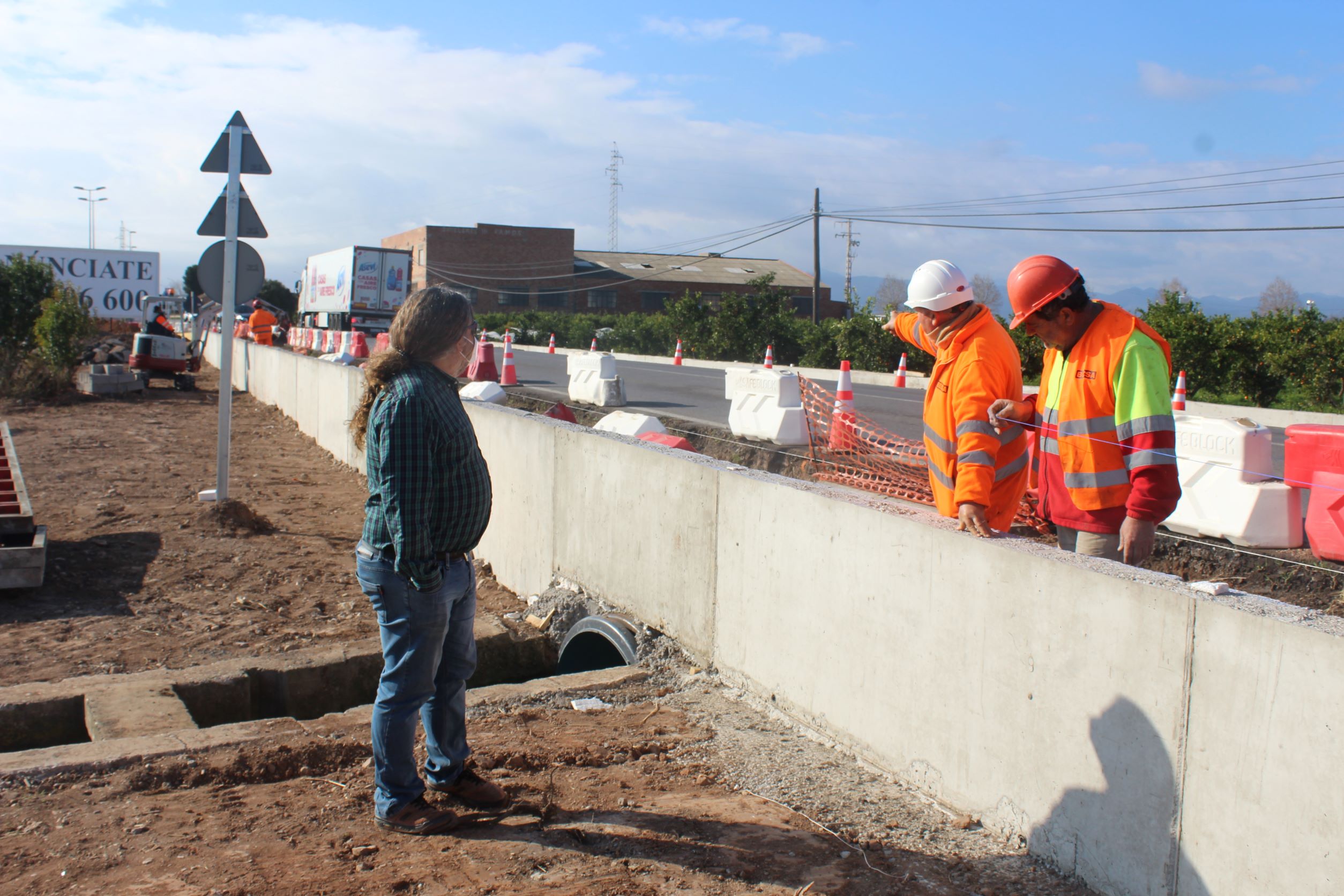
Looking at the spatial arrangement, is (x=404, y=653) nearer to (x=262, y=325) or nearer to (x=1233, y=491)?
(x=1233, y=491)

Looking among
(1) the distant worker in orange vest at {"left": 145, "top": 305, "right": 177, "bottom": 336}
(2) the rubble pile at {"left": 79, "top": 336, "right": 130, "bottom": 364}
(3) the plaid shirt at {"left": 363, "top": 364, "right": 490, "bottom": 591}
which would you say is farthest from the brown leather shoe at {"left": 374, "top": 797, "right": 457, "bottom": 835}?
(2) the rubble pile at {"left": 79, "top": 336, "right": 130, "bottom": 364}

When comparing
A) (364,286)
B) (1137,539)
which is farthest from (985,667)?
(364,286)

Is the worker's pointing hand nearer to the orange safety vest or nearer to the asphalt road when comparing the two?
the orange safety vest

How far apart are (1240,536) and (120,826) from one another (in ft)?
22.0

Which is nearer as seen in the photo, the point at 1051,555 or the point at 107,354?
the point at 1051,555

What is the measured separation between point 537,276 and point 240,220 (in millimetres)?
67083

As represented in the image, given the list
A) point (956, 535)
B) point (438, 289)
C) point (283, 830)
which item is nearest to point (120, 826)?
point (283, 830)

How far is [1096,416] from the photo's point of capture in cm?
346

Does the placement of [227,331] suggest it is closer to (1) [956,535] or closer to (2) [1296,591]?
(1) [956,535]

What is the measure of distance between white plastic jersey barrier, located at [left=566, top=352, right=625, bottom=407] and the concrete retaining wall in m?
11.1

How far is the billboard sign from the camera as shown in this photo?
116ft

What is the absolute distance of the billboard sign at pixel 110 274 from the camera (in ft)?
116

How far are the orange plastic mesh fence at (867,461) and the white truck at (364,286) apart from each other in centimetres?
3199

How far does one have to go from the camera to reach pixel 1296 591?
20.7 ft
